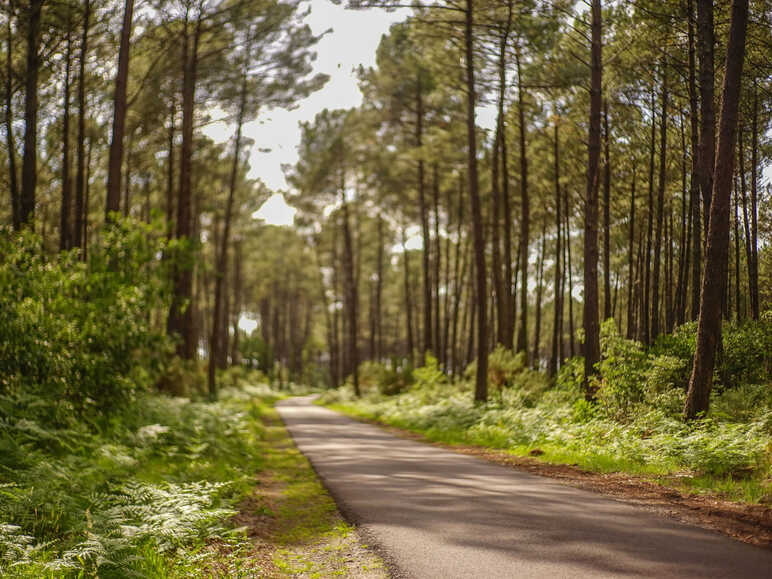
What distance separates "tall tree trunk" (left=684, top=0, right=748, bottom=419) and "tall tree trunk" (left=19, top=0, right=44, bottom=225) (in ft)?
54.6

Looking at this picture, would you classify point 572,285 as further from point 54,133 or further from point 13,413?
point 13,413

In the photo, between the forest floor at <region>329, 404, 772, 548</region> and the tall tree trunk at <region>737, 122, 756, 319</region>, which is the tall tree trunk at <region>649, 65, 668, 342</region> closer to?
the tall tree trunk at <region>737, 122, 756, 319</region>

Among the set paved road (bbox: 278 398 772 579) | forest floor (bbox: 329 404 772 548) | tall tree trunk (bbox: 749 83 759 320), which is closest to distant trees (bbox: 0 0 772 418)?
tall tree trunk (bbox: 749 83 759 320)

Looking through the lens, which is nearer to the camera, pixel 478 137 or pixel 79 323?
pixel 79 323

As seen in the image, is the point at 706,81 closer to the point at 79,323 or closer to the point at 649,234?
the point at 649,234

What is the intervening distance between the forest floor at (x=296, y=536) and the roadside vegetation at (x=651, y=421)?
4.39 m

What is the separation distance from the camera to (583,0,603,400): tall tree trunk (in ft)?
46.0

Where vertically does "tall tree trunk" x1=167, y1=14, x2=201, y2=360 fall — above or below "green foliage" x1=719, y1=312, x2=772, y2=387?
above

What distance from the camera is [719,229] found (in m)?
9.47

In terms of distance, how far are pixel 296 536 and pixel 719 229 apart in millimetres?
8059

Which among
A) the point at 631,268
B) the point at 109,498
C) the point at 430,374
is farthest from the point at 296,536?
the point at 631,268

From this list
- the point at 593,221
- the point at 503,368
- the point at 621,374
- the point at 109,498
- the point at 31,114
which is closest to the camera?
the point at 109,498

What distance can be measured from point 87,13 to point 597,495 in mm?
19533

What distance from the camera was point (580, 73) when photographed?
60.0 feet
